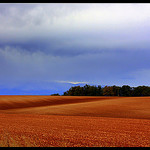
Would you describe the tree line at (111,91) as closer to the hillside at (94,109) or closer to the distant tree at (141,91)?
the distant tree at (141,91)

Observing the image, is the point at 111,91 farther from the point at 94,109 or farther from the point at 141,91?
the point at 94,109

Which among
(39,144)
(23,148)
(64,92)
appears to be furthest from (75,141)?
(64,92)

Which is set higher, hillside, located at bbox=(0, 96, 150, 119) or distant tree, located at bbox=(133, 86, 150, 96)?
distant tree, located at bbox=(133, 86, 150, 96)

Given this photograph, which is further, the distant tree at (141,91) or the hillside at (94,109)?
the distant tree at (141,91)

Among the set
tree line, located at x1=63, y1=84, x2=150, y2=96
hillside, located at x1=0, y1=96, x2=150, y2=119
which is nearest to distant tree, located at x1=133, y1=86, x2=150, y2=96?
tree line, located at x1=63, y1=84, x2=150, y2=96

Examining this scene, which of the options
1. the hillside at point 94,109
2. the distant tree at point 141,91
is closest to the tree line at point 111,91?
the distant tree at point 141,91

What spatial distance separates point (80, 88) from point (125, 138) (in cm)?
7232

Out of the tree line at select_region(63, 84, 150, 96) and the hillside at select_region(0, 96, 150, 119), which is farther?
the tree line at select_region(63, 84, 150, 96)

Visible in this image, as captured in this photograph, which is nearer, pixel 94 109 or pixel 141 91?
pixel 94 109

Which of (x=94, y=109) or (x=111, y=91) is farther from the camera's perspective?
(x=111, y=91)

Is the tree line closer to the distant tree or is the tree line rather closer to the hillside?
the distant tree

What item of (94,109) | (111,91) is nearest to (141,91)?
(111,91)

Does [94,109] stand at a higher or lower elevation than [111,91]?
lower

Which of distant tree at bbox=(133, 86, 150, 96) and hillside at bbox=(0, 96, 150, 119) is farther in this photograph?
distant tree at bbox=(133, 86, 150, 96)
